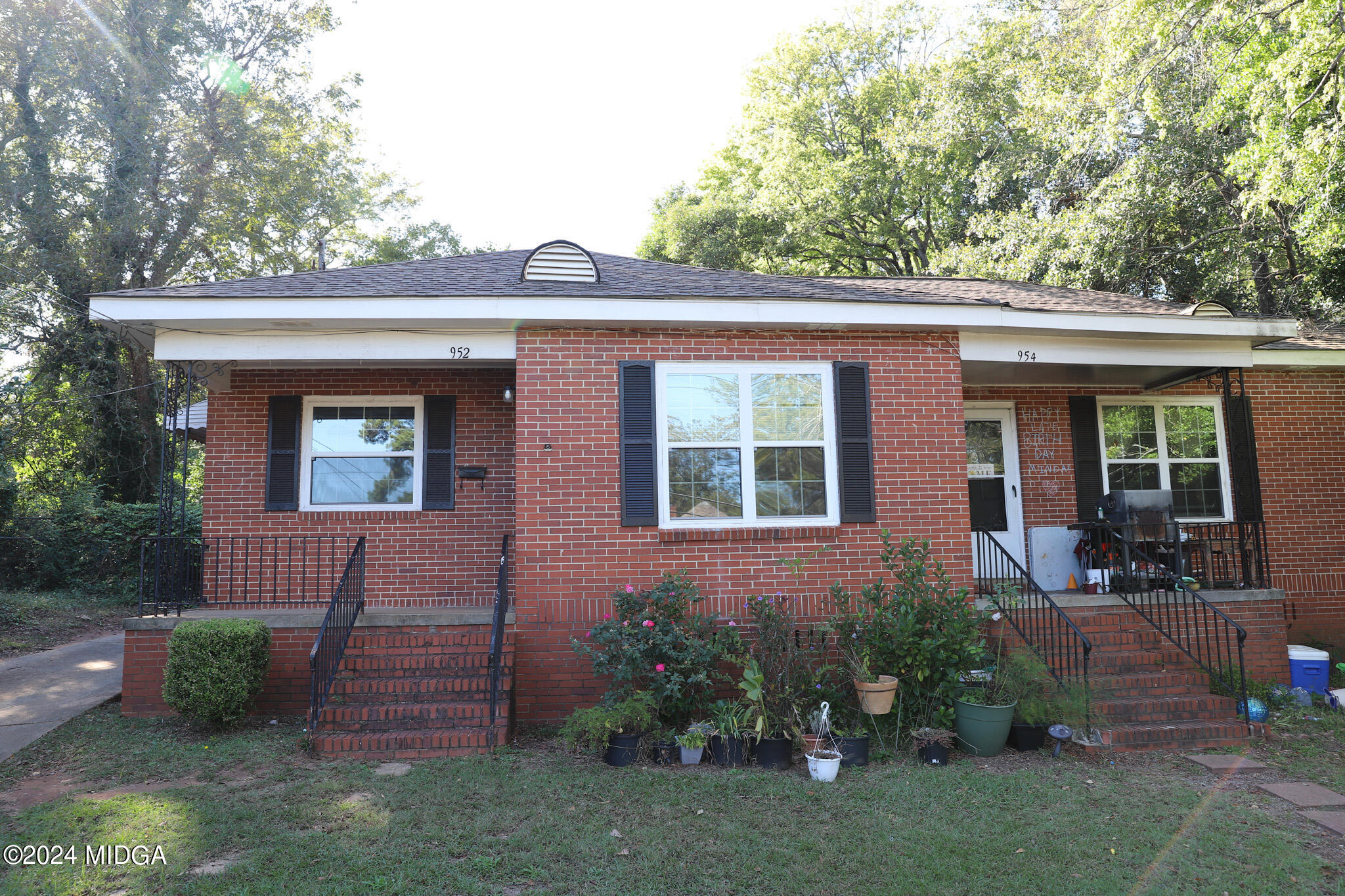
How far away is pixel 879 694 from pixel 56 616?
13054mm

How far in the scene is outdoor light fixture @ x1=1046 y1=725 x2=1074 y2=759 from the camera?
6.09 metres

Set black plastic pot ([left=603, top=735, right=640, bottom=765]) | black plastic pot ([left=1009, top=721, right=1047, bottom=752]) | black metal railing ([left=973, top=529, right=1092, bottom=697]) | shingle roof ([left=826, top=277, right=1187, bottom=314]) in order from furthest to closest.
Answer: shingle roof ([left=826, top=277, right=1187, bottom=314]), black metal railing ([left=973, top=529, right=1092, bottom=697]), black plastic pot ([left=1009, top=721, right=1047, bottom=752]), black plastic pot ([left=603, top=735, right=640, bottom=765])

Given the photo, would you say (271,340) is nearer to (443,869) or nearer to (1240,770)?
(443,869)

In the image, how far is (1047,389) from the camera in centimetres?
984

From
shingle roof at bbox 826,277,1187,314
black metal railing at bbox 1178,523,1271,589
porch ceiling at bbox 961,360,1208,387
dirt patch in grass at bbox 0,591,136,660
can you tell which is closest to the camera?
shingle roof at bbox 826,277,1187,314

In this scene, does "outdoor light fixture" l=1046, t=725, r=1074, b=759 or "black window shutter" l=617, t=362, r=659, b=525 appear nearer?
"outdoor light fixture" l=1046, t=725, r=1074, b=759

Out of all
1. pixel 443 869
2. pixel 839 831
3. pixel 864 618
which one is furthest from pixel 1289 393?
pixel 443 869

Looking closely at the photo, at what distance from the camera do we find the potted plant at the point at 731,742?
5.79 meters

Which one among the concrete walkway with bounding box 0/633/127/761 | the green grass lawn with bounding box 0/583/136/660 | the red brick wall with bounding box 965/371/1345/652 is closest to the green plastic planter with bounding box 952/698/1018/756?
the red brick wall with bounding box 965/371/1345/652

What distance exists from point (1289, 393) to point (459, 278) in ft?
33.7

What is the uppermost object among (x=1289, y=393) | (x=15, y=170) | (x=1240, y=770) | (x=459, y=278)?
(x=15, y=170)

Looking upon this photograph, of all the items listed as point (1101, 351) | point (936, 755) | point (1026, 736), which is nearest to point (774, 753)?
point (936, 755)

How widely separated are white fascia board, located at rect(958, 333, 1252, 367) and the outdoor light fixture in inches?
142

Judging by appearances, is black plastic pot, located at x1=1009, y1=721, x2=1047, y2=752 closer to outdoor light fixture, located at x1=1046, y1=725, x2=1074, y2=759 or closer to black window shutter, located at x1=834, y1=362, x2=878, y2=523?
outdoor light fixture, located at x1=1046, y1=725, x2=1074, y2=759
